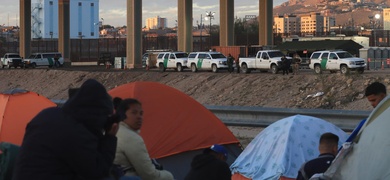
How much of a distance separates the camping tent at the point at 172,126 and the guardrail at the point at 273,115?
109 inches

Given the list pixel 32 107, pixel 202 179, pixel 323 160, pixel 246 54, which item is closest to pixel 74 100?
pixel 202 179

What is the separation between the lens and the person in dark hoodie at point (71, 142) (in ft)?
14.3

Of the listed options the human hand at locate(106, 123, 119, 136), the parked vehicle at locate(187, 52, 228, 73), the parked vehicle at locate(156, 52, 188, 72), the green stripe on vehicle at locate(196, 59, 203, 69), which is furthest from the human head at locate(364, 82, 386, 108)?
the parked vehicle at locate(156, 52, 188, 72)

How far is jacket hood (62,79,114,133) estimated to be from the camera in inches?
176

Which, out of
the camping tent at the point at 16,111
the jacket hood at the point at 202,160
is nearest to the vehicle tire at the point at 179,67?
the camping tent at the point at 16,111

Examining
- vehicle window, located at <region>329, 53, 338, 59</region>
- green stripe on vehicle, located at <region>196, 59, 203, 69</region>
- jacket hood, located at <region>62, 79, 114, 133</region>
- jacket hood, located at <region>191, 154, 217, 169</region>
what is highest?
vehicle window, located at <region>329, 53, 338, 59</region>

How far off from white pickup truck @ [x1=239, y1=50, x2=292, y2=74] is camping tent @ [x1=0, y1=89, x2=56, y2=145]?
116 feet

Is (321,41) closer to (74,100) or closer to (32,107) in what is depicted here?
(32,107)

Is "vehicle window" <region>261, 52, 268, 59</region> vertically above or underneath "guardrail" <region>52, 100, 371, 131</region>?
above

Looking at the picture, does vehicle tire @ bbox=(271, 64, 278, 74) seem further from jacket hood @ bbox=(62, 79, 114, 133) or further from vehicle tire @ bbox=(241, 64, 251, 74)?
jacket hood @ bbox=(62, 79, 114, 133)

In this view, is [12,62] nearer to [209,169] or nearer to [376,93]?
[376,93]

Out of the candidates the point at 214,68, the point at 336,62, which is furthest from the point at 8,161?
→ the point at 214,68

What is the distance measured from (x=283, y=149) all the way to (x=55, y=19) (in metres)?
180

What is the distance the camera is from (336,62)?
42.7 metres
